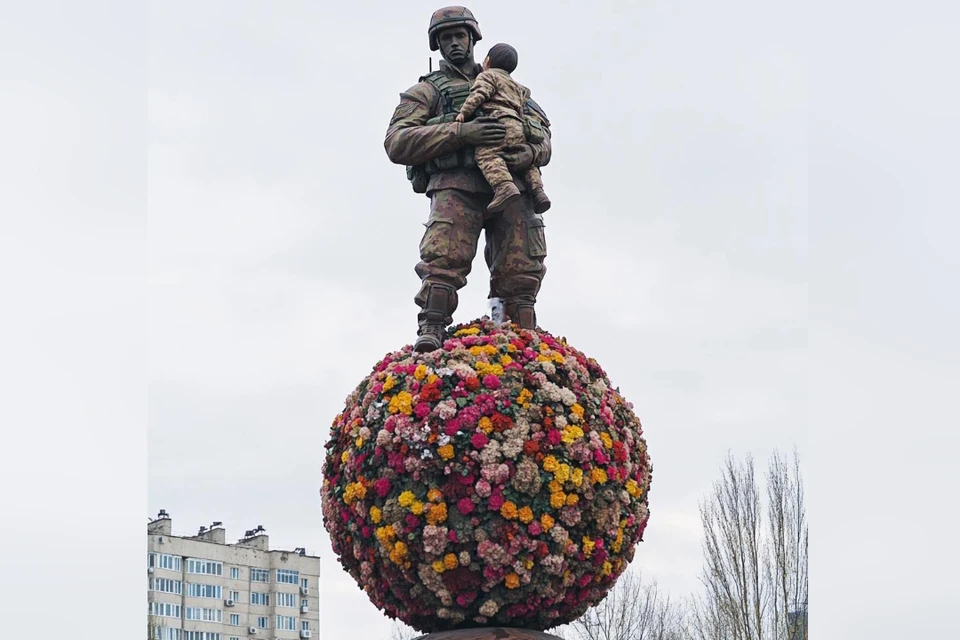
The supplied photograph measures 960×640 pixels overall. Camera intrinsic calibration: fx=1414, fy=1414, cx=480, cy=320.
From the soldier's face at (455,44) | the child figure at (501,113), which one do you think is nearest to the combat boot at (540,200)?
the child figure at (501,113)

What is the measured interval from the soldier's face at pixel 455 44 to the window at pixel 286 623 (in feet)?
87.7

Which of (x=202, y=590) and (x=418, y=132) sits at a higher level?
(x=418, y=132)

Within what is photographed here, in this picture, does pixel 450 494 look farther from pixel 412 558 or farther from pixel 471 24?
pixel 471 24

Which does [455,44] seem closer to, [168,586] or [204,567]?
[204,567]

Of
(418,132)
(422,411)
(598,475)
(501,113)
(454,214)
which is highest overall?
(501,113)

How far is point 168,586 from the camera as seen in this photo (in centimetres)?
3334

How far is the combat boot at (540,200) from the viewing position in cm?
944

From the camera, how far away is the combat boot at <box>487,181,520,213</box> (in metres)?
9.09

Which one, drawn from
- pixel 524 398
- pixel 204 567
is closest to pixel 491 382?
pixel 524 398

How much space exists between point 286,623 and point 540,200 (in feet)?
89.1

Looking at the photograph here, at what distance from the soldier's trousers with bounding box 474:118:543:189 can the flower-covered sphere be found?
109 centimetres

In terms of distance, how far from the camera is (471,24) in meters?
9.64

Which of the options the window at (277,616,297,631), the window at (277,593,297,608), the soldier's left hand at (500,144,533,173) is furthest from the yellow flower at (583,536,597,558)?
the window at (277,616,297,631)

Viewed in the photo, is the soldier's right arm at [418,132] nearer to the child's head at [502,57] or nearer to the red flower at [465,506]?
the child's head at [502,57]
